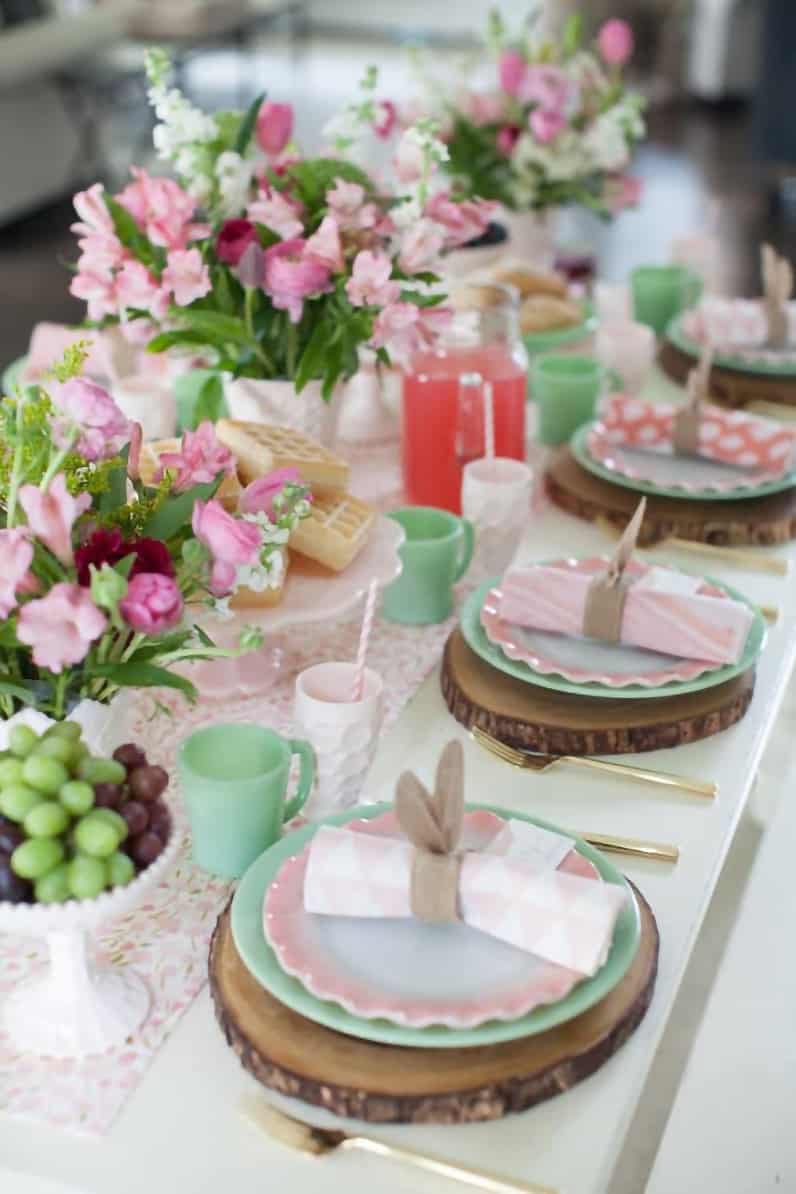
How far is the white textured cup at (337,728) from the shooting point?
1229 millimetres

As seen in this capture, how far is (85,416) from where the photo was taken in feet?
3.46

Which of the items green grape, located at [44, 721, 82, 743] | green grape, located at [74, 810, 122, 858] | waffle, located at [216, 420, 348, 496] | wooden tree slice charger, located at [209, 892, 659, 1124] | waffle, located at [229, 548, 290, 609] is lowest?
wooden tree slice charger, located at [209, 892, 659, 1124]

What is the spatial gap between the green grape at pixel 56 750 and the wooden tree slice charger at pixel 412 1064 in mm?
203

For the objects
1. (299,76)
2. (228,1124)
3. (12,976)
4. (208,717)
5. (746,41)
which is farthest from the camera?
(299,76)

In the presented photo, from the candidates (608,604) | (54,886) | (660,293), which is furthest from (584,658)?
(660,293)

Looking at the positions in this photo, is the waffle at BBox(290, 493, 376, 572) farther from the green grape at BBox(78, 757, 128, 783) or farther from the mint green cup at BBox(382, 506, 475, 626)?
the green grape at BBox(78, 757, 128, 783)

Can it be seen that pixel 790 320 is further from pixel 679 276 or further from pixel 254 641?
pixel 254 641

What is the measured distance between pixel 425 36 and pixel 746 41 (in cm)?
221

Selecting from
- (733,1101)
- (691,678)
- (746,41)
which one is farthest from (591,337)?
(746,41)

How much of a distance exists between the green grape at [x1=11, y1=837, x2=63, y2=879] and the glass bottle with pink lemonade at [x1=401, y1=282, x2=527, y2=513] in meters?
0.98

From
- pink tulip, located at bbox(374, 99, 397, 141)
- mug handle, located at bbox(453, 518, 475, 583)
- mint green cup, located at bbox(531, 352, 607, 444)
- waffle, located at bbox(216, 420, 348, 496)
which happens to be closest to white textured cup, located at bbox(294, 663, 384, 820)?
waffle, located at bbox(216, 420, 348, 496)

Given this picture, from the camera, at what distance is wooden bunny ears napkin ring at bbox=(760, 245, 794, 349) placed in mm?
2250

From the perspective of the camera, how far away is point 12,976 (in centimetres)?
109

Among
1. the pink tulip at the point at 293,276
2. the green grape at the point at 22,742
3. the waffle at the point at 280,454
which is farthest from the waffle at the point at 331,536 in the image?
the green grape at the point at 22,742
